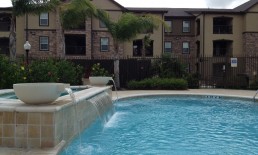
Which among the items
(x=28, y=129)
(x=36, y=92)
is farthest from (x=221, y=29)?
(x=28, y=129)

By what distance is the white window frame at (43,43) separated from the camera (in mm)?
30109

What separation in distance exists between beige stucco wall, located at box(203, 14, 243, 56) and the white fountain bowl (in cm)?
2974

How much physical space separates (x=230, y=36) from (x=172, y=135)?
93.7ft

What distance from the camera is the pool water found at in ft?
18.8

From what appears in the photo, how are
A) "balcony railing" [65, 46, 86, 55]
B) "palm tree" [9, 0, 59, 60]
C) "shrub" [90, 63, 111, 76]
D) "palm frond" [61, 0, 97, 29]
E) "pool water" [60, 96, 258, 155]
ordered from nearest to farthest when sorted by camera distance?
"pool water" [60, 96, 258, 155] < "palm tree" [9, 0, 59, 60] < "palm frond" [61, 0, 97, 29] < "shrub" [90, 63, 111, 76] < "balcony railing" [65, 46, 86, 55]

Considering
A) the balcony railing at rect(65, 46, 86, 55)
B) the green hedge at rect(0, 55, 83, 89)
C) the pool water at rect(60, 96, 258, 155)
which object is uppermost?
the balcony railing at rect(65, 46, 86, 55)

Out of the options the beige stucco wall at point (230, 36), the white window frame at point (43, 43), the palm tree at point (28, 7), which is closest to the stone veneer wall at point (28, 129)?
the palm tree at point (28, 7)

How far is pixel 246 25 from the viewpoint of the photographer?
32281mm

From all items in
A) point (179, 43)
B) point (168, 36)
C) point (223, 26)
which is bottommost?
point (179, 43)

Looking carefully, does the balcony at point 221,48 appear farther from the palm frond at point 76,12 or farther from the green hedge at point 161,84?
the palm frond at point 76,12

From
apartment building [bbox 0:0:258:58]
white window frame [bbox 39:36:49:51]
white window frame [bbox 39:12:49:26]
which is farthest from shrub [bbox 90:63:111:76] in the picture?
white window frame [bbox 39:12:49:26]

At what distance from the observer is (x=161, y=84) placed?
20438 mm

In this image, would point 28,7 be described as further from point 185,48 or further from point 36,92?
point 185,48

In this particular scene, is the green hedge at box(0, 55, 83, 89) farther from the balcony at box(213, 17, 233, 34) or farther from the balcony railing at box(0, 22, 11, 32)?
the balcony at box(213, 17, 233, 34)
